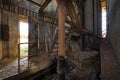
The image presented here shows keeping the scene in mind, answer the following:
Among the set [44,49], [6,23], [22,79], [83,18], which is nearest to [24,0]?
[6,23]

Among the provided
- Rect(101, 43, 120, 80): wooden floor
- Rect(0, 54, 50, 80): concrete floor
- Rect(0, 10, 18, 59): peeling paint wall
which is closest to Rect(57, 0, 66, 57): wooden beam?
Rect(101, 43, 120, 80): wooden floor

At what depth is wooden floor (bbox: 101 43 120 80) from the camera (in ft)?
7.51

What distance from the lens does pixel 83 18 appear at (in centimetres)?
647

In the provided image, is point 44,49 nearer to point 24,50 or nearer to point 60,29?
point 24,50

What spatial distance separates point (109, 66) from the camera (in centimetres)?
236

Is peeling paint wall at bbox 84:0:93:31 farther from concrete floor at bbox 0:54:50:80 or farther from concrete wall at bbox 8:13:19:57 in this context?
concrete wall at bbox 8:13:19:57

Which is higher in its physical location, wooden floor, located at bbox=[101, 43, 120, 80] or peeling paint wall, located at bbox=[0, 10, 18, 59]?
peeling paint wall, located at bbox=[0, 10, 18, 59]

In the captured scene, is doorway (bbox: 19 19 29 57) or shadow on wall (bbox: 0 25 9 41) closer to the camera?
shadow on wall (bbox: 0 25 9 41)

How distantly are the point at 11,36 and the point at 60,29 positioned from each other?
10.1ft

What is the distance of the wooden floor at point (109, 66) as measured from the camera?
2.29m

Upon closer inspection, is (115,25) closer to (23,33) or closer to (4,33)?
(4,33)

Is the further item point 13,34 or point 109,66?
point 13,34

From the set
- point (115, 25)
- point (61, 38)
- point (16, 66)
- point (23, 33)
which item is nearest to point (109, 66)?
point (115, 25)

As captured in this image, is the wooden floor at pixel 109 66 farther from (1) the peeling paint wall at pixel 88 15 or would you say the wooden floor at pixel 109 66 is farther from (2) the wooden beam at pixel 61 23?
(1) the peeling paint wall at pixel 88 15
